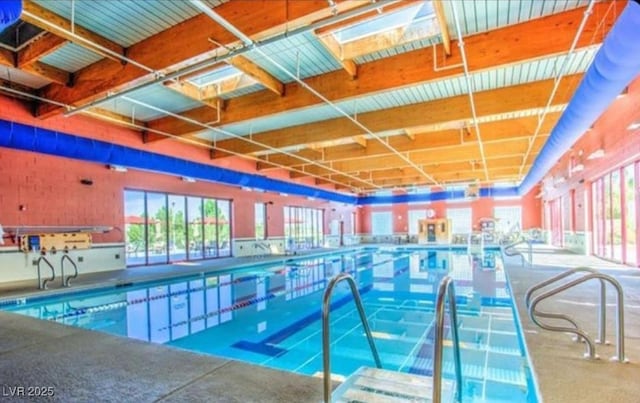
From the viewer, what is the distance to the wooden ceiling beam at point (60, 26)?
140 inches

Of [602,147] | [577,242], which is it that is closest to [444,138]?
[602,147]

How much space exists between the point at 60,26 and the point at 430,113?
5752 mm

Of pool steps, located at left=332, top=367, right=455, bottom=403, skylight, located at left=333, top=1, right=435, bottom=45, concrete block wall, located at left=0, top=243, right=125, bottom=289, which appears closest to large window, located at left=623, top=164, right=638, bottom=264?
skylight, located at left=333, top=1, right=435, bottom=45

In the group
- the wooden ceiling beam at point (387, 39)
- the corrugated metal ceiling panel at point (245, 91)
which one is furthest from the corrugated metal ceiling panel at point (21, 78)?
the wooden ceiling beam at point (387, 39)

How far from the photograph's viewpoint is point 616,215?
796cm

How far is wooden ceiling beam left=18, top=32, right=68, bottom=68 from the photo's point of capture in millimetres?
4326

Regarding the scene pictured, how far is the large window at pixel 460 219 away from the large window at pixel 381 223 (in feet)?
11.7

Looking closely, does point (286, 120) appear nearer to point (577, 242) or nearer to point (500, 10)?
point (500, 10)

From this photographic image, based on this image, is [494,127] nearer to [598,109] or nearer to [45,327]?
[598,109]

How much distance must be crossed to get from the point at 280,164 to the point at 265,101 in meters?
5.82

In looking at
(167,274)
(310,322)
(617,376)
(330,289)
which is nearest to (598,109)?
(617,376)

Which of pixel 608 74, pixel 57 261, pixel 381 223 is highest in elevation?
pixel 608 74

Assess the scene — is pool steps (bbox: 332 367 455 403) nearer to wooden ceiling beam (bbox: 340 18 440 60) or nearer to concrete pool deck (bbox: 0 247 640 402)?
concrete pool deck (bbox: 0 247 640 402)

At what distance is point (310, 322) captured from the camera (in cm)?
524
